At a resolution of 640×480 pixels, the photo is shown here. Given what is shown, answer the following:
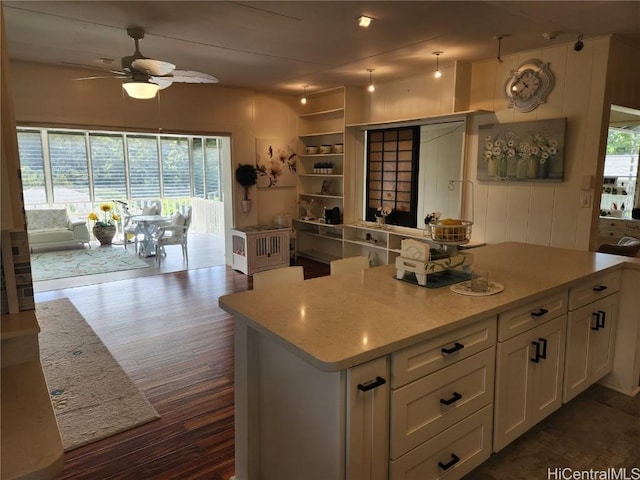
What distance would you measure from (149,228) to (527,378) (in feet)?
21.9

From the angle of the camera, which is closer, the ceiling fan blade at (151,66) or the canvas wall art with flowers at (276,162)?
the ceiling fan blade at (151,66)

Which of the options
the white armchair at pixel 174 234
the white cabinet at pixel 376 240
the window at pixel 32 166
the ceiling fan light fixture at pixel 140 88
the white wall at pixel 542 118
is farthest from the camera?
the window at pixel 32 166

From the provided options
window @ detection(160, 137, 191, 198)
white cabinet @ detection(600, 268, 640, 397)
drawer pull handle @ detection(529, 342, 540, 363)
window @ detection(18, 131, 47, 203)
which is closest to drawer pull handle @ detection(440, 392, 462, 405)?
drawer pull handle @ detection(529, 342, 540, 363)

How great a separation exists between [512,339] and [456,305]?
1.16 feet

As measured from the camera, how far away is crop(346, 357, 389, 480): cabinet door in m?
1.39

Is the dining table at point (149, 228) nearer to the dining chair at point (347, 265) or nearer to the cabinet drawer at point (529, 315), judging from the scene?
the dining chair at point (347, 265)

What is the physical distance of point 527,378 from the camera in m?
2.08

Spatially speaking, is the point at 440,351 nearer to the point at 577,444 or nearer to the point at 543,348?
the point at 543,348

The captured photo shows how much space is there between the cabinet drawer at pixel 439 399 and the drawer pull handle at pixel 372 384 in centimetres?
11

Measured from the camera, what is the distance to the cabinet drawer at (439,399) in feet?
5.02

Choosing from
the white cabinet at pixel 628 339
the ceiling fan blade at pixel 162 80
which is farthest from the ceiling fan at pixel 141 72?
the white cabinet at pixel 628 339

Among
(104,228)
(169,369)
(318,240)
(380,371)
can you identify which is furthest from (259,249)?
(380,371)

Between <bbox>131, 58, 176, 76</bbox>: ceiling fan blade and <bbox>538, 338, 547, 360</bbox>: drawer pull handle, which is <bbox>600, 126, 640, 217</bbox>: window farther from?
<bbox>131, 58, 176, 76</bbox>: ceiling fan blade

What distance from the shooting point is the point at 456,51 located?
13.2 feet
